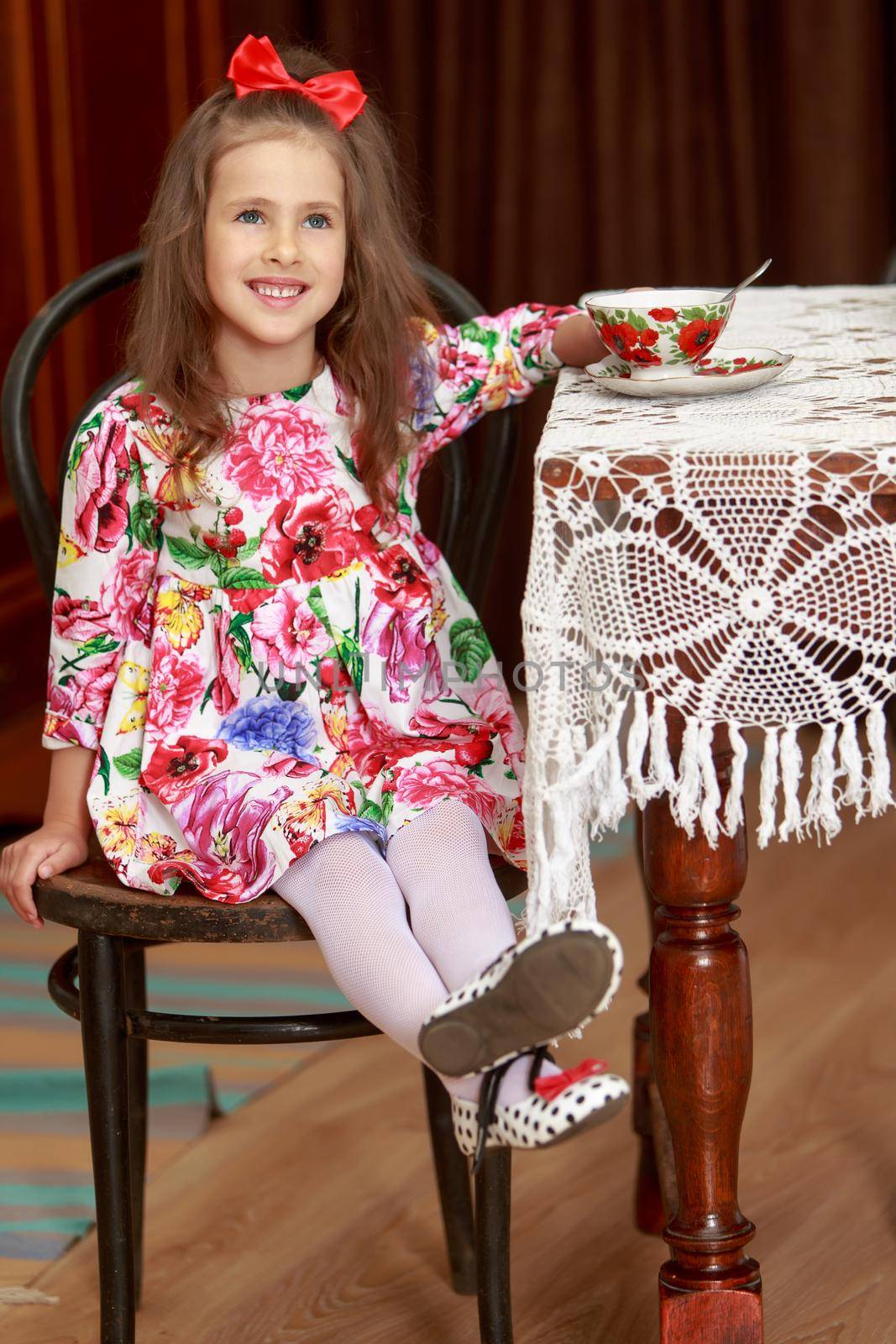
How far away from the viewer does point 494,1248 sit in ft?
3.62

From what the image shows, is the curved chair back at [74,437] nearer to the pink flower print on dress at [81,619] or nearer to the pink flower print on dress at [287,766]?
the pink flower print on dress at [81,619]

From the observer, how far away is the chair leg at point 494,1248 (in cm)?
109

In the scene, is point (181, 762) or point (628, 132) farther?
point (628, 132)

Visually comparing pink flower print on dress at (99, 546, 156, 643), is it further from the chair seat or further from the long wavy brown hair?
the chair seat

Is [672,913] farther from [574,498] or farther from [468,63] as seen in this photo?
[468,63]

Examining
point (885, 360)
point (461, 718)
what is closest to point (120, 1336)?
point (461, 718)

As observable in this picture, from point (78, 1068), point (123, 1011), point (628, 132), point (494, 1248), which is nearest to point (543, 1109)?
point (494, 1248)

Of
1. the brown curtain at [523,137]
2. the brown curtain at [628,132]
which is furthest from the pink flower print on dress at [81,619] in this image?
the brown curtain at [628,132]

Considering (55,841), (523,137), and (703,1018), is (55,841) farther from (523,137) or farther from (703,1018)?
(523,137)

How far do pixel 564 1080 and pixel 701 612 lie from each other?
0.91 feet

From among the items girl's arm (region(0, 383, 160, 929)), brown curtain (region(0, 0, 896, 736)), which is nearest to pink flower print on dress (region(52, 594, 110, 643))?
girl's arm (region(0, 383, 160, 929))

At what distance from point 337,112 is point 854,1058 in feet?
3.58

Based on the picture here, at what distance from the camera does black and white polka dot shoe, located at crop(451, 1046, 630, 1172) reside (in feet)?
2.96

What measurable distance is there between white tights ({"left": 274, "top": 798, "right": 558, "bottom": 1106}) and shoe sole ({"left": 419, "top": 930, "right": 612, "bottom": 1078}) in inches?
2.3
